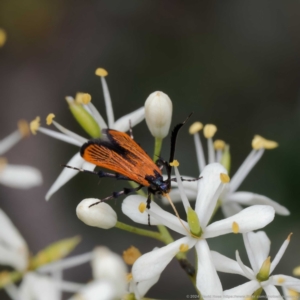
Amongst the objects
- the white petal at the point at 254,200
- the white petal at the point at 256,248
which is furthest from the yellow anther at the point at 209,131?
the white petal at the point at 256,248

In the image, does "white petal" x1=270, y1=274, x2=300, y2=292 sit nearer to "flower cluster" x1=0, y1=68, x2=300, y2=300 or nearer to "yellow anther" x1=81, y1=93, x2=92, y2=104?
"flower cluster" x1=0, y1=68, x2=300, y2=300

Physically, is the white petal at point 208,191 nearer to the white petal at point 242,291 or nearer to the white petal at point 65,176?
the white petal at point 242,291

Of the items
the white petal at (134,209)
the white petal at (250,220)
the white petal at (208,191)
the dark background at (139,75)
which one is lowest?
the white petal at (250,220)

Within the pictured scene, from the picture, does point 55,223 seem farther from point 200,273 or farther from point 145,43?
point 200,273

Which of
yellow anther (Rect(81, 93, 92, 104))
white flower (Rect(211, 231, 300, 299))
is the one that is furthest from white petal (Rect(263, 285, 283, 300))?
yellow anther (Rect(81, 93, 92, 104))

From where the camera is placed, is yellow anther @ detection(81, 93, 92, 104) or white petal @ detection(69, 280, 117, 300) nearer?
white petal @ detection(69, 280, 117, 300)

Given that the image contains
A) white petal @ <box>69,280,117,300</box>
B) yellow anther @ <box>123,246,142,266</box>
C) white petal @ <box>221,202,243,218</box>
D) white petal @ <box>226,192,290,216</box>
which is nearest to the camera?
white petal @ <box>69,280,117,300</box>

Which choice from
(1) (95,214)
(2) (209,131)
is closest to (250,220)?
(1) (95,214)
